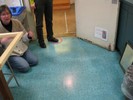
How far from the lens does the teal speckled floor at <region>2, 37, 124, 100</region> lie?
1.73 m

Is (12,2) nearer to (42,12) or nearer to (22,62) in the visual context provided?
(42,12)

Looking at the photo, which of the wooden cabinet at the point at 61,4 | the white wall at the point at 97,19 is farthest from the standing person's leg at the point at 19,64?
the wooden cabinet at the point at 61,4

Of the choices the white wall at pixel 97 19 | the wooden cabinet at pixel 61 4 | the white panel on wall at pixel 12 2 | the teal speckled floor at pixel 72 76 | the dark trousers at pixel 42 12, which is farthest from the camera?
the wooden cabinet at pixel 61 4

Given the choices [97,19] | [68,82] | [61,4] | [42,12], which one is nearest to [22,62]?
[68,82]

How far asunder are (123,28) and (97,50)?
533 mm

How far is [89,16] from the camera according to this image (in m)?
2.52

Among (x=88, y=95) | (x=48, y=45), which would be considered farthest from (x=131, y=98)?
(x=48, y=45)

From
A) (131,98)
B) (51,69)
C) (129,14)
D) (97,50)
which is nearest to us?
(131,98)

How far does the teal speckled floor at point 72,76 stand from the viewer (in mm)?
1733

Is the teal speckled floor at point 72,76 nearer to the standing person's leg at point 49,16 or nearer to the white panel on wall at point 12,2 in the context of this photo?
the standing person's leg at point 49,16

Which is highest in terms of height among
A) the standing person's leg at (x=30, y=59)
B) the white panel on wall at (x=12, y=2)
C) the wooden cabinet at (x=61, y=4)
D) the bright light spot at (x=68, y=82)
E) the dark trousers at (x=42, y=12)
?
the white panel on wall at (x=12, y=2)

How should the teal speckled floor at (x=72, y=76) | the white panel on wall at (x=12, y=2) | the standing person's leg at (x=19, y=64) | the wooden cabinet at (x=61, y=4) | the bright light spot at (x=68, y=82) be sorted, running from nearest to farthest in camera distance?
the teal speckled floor at (x=72, y=76), the bright light spot at (x=68, y=82), the standing person's leg at (x=19, y=64), the white panel on wall at (x=12, y=2), the wooden cabinet at (x=61, y=4)

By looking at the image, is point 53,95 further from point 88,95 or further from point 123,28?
point 123,28

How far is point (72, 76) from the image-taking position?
78.5 inches
